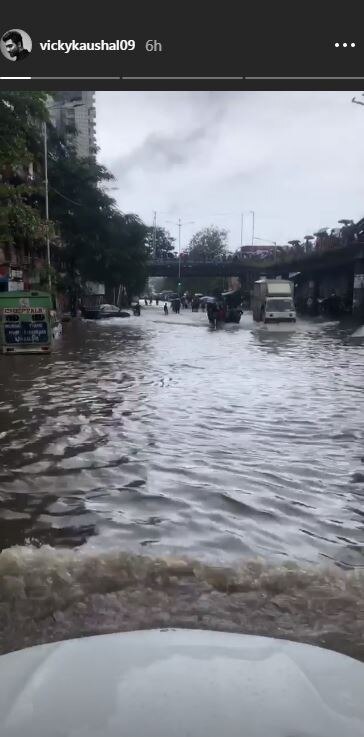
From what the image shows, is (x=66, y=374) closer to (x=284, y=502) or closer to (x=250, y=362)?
(x=250, y=362)

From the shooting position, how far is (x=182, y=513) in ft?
17.9

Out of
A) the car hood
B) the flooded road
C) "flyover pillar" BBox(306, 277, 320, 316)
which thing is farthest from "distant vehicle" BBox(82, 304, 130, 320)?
the car hood

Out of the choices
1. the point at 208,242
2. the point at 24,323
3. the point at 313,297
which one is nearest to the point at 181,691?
the point at 24,323

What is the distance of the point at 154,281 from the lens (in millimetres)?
162625

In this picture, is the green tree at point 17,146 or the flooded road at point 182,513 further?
the green tree at point 17,146

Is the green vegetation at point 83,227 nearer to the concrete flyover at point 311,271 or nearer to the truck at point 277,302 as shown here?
the concrete flyover at point 311,271

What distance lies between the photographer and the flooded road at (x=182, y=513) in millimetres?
3691

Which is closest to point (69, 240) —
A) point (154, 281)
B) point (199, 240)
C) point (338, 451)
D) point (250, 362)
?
point (250, 362)

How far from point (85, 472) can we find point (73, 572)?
245 centimetres
